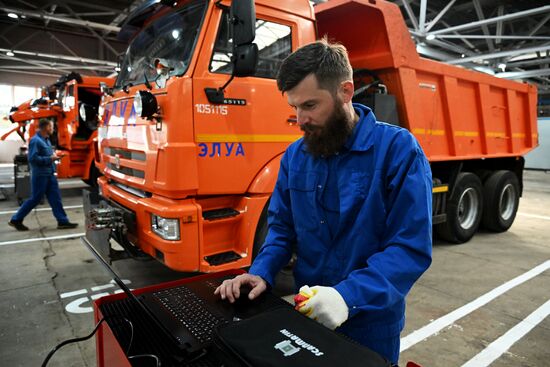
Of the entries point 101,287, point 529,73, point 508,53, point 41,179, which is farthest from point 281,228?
point 529,73

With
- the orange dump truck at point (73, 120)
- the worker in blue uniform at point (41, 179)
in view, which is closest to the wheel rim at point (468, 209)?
the worker in blue uniform at point (41, 179)

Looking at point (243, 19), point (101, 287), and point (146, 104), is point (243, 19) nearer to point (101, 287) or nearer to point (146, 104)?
point (146, 104)

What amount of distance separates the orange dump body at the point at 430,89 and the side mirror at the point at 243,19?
1547 mm

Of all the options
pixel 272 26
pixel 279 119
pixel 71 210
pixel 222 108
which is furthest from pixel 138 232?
pixel 71 210

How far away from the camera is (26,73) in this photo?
55.4 ft

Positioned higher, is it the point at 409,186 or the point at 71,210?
the point at 409,186

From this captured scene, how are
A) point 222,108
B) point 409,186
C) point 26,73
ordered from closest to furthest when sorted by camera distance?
1. point 409,186
2. point 222,108
3. point 26,73

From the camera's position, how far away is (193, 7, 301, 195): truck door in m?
2.88

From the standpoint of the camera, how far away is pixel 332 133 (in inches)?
52.3

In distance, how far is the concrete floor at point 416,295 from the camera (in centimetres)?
270

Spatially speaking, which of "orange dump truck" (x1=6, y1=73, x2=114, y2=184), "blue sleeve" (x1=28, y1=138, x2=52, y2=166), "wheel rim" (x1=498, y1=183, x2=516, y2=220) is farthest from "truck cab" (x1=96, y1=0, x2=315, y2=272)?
"orange dump truck" (x1=6, y1=73, x2=114, y2=184)

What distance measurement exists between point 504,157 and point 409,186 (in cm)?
584

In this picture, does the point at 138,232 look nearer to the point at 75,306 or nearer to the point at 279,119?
the point at 75,306

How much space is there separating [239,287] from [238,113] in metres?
1.91
